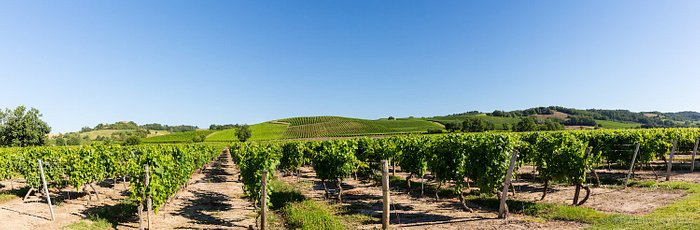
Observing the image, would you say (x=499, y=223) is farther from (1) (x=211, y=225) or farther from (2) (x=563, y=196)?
(1) (x=211, y=225)

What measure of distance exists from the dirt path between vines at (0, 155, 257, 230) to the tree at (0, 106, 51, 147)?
59.2 meters

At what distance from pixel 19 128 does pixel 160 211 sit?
69.2 m

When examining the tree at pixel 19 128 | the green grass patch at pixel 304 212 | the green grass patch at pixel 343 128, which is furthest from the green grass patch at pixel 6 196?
the green grass patch at pixel 343 128

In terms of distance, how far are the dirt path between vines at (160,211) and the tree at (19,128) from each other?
59.2 metres

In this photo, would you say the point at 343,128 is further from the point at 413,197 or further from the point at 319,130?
the point at 413,197

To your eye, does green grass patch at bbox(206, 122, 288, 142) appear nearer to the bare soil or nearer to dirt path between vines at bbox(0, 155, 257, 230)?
dirt path between vines at bbox(0, 155, 257, 230)

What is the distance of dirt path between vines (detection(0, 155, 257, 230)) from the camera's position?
12.9m

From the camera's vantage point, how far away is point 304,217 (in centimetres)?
1274

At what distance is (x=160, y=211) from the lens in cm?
1526

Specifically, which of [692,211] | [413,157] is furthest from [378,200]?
[692,211]

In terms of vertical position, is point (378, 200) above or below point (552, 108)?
below

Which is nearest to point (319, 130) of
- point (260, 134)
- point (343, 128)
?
point (343, 128)

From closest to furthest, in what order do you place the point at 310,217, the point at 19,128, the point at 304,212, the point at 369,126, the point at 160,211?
the point at 310,217, the point at 304,212, the point at 160,211, the point at 19,128, the point at 369,126

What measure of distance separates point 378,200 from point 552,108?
167m
